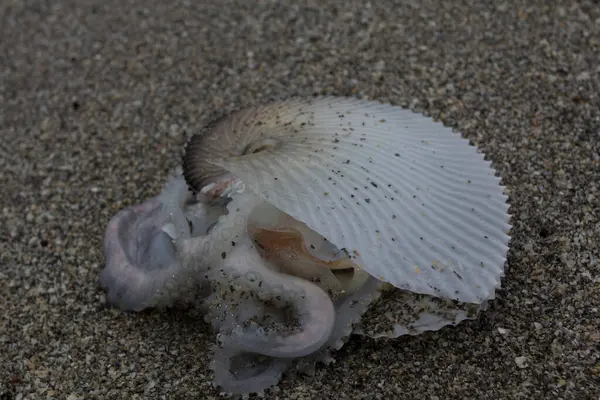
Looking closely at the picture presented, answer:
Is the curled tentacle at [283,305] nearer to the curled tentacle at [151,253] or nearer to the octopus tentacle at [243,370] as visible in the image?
the octopus tentacle at [243,370]

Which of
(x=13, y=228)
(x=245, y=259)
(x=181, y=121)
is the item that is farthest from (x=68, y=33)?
(x=245, y=259)

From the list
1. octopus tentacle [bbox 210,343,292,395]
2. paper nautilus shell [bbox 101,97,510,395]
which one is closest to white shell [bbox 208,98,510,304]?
paper nautilus shell [bbox 101,97,510,395]

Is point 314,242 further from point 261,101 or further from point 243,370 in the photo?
point 261,101

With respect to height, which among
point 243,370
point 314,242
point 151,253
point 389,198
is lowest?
point 243,370

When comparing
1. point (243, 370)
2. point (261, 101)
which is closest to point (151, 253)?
point (243, 370)

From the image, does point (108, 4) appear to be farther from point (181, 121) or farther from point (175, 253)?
point (175, 253)

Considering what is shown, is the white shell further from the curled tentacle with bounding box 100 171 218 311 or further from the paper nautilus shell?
the curled tentacle with bounding box 100 171 218 311

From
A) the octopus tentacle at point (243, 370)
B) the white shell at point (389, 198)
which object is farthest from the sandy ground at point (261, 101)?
the white shell at point (389, 198)

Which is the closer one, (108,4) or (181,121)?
(181,121)
